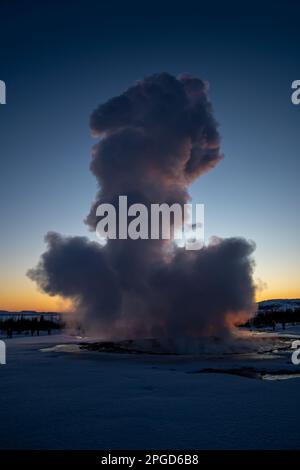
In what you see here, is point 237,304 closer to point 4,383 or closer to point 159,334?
point 159,334

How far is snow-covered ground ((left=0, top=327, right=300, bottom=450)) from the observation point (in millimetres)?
5641

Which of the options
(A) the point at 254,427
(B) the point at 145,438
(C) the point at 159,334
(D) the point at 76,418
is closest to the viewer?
(B) the point at 145,438

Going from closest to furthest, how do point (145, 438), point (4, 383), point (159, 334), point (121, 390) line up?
point (145, 438), point (121, 390), point (4, 383), point (159, 334)

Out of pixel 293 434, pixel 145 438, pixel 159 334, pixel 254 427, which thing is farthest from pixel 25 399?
pixel 159 334

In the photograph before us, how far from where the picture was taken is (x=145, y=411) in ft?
24.0

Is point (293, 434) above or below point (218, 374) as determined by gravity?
above

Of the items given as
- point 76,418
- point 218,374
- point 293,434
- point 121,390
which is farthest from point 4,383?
point 293,434

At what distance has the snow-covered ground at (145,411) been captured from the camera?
5.64m

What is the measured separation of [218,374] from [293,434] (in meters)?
6.73

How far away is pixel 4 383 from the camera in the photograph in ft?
34.2

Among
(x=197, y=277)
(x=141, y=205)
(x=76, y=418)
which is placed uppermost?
Answer: (x=141, y=205)

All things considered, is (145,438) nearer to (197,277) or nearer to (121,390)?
(121,390)

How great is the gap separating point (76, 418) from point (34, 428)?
886mm

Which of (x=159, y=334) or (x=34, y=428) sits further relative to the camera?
(x=159, y=334)
